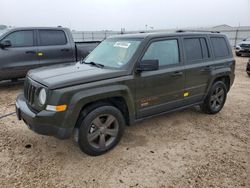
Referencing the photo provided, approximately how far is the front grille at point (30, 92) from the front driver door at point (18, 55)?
3656mm

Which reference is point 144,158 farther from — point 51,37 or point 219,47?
point 51,37

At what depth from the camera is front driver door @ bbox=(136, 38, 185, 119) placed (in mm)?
3906

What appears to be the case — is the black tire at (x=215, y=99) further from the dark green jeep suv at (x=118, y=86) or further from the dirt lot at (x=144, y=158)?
the dirt lot at (x=144, y=158)

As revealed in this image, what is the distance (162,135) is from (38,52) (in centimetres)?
483

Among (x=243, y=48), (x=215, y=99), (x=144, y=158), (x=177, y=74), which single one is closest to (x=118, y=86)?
(x=144, y=158)

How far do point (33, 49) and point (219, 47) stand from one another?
202 inches

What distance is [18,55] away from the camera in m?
7.04

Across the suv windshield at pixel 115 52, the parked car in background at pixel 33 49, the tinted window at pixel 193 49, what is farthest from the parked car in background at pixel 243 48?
the suv windshield at pixel 115 52

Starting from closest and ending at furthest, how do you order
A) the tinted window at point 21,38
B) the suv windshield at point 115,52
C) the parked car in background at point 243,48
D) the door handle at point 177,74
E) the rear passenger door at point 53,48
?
the suv windshield at point 115,52 → the door handle at point 177,74 → the tinted window at point 21,38 → the rear passenger door at point 53,48 → the parked car in background at point 243,48

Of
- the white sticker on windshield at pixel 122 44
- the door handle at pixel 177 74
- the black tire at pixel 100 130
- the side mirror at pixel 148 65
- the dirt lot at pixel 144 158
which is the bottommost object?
the dirt lot at pixel 144 158

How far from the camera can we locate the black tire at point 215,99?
5168mm

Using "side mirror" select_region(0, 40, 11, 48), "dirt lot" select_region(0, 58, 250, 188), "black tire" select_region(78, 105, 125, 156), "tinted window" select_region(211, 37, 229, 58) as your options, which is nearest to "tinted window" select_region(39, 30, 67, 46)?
"side mirror" select_region(0, 40, 11, 48)

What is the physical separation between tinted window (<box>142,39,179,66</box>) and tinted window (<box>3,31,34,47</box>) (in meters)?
4.66

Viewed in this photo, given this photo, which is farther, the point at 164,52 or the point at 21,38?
the point at 21,38
